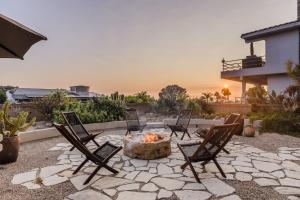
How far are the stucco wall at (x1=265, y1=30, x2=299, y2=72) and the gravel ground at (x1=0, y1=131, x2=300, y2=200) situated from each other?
8235mm

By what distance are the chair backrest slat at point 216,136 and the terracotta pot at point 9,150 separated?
168 inches

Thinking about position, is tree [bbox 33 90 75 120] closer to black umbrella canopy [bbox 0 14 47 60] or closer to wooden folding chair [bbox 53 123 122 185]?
wooden folding chair [bbox 53 123 122 185]

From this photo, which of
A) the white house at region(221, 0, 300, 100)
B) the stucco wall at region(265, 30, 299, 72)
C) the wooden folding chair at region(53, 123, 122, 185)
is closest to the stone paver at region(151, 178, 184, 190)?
the wooden folding chair at region(53, 123, 122, 185)

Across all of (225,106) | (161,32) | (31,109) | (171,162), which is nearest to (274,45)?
(225,106)

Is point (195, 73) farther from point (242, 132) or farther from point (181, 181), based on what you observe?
point (181, 181)

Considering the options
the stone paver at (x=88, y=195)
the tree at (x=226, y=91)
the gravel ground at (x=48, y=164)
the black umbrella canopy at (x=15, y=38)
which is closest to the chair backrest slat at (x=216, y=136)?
the gravel ground at (x=48, y=164)

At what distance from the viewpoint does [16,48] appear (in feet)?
10.9

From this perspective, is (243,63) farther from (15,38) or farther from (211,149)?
(15,38)

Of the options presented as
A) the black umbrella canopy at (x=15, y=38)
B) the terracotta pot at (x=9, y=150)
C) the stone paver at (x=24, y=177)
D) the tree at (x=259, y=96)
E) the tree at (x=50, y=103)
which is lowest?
the stone paver at (x=24, y=177)

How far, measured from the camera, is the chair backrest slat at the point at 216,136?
→ 13.4 feet

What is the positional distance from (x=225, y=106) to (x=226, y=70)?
4.79 m

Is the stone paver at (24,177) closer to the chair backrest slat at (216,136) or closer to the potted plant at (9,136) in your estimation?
the potted plant at (9,136)

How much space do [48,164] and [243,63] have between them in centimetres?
1565

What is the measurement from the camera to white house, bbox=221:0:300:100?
47.5 feet
